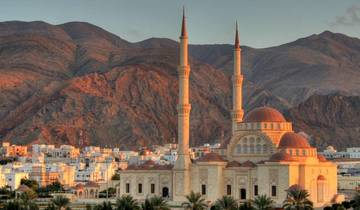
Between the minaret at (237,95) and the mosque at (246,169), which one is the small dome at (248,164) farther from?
the minaret at (237,95)

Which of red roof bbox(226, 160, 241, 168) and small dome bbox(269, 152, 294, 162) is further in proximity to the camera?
red roof bbox(226, 160, 241, 168)

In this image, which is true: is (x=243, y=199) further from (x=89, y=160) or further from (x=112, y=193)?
(x=89, y=160)

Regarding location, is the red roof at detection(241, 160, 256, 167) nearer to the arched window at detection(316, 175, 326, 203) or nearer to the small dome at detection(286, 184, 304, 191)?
the arched window at detection(316, 175, 326, 203)

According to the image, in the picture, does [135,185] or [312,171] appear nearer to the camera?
[312,171]

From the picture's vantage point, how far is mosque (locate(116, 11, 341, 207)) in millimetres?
77688

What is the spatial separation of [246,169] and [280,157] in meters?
3.86

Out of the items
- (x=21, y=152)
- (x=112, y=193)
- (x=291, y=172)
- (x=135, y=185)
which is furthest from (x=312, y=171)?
(x=21, y=152)

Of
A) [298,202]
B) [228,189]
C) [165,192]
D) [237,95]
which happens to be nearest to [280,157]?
[228,189]

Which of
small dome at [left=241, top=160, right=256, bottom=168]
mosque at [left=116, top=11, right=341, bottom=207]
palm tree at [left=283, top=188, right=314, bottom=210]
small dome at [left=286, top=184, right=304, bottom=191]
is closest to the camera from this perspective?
palm tree at [left=283, top=188, right=314, bottom=210]

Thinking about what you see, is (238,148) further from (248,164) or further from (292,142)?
(292,142)

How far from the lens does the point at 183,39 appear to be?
8594 cm

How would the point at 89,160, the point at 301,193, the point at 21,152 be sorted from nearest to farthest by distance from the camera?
the point at 301,193 < the point at 89,160 < the point at 21,152

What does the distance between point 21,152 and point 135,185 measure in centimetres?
9324

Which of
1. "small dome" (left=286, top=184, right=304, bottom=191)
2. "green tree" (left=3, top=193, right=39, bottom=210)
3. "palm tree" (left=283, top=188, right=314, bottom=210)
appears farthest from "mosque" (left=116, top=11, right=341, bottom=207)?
"green tree" (left=3, top=193, right=39, bottom=210)
